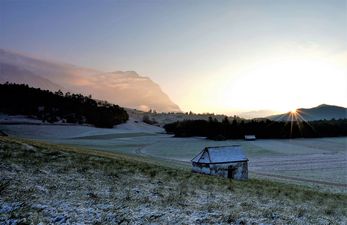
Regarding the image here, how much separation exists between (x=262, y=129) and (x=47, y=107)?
316ft

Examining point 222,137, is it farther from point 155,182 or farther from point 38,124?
point 155,182

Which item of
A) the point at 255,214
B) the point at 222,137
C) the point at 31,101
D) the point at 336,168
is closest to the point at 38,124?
the point at 31,101

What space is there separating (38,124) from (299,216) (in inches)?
5552

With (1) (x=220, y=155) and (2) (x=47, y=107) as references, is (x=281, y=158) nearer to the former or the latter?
(1) (x=220, y=155)

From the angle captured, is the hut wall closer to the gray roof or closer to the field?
the gray roof

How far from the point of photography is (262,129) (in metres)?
144

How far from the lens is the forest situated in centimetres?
16288

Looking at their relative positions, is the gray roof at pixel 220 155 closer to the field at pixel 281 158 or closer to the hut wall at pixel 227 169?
the hut wall at pixel 227 169

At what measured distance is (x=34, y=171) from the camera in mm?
25391

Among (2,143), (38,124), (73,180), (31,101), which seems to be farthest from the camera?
(31,101)

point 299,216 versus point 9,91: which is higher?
point 9,91

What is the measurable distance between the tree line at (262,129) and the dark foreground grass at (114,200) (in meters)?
109

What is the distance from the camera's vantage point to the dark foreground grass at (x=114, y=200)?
52.7ft

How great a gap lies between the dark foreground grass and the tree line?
358ft
